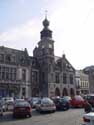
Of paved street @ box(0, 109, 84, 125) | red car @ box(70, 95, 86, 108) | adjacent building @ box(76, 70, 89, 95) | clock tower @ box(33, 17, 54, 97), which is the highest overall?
clock tower @ box(33, 17, 54, 97)

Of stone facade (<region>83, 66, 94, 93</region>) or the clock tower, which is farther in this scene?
stone facade (<region>83, 66, 94, 93</region>)

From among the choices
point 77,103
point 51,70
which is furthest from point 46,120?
point 51,70

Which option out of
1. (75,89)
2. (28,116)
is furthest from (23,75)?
(28,116)

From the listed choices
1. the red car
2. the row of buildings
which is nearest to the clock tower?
the row of buildings

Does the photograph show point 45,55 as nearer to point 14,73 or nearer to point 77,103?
point 14,73

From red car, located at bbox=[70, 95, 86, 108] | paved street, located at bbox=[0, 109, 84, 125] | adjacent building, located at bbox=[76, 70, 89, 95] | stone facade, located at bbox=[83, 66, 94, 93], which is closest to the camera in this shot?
paved street, located at bbox=[0, 109, 84, 125]

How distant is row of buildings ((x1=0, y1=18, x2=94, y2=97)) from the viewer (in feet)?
156

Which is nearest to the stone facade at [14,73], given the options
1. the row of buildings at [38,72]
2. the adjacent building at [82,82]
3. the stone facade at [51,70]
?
the row of buildings at [38,72]

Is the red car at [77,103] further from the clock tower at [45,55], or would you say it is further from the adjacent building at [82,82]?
the adjacent building at [82,82]

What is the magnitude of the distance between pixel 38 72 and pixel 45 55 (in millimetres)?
4810

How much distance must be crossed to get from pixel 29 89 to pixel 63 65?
13866mm

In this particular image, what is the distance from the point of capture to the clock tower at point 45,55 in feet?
180

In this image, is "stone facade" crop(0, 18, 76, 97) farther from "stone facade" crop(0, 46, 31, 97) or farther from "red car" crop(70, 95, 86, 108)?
"red car" crop(70, 95, 86, 108)

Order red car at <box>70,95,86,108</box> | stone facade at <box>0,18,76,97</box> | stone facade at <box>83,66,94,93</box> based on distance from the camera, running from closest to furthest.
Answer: red car at <box>70,95,86,108</box> < stone facade at <box>0,18,76,97</box> < stone facade at <box>83,66,94,93</box>
